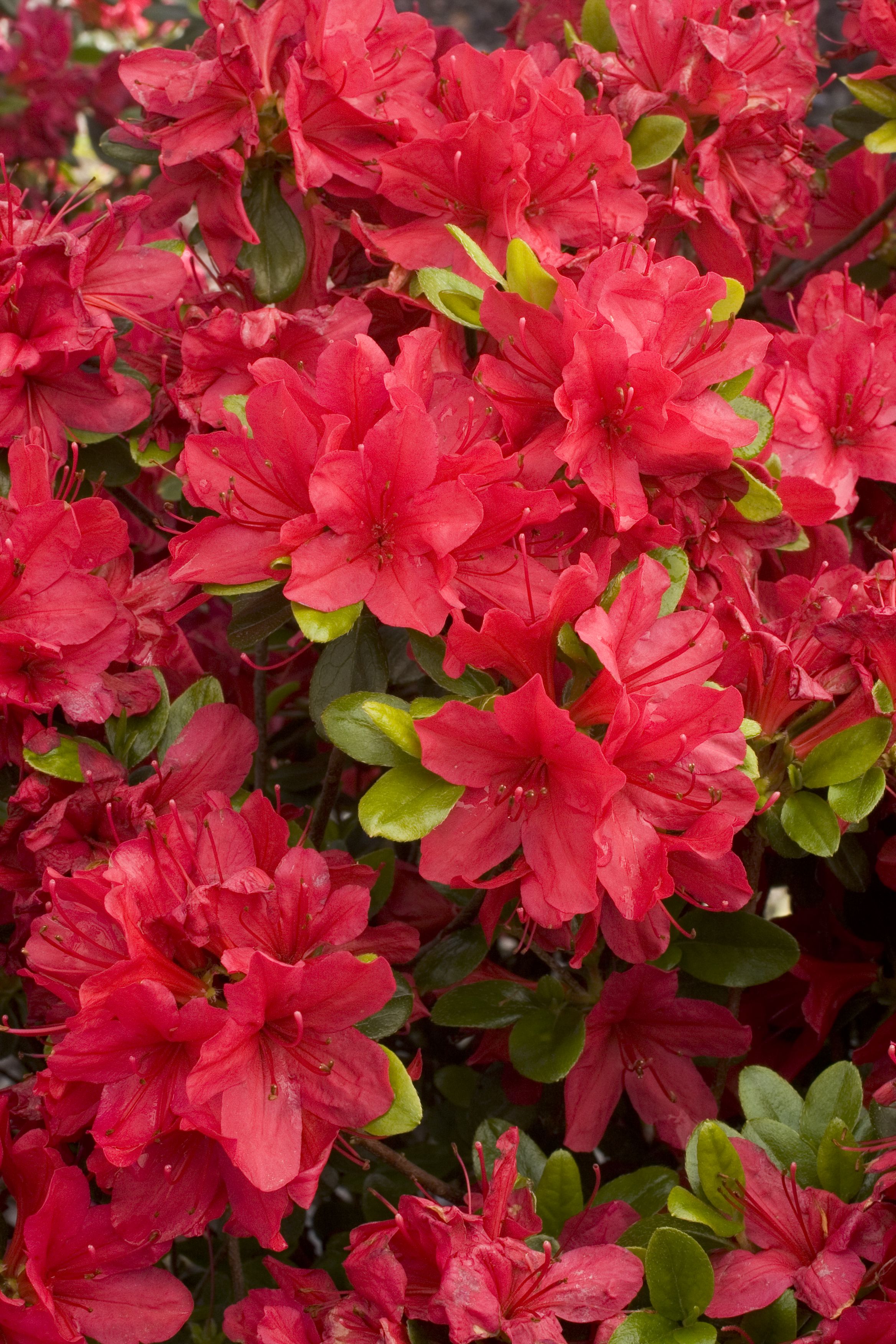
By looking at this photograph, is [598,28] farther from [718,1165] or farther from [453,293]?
[718,1165]

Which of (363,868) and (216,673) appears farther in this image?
(216,673)

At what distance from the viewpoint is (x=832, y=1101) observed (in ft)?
3.58

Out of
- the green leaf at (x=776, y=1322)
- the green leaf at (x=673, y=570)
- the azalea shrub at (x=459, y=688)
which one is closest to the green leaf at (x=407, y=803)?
the azalea shrub at (x=459, y=688)

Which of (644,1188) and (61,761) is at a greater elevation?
(61,761)

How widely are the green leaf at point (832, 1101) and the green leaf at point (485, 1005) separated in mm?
269

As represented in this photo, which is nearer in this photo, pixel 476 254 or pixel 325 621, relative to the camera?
pixel 325 621

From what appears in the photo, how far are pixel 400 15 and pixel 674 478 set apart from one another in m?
0.57

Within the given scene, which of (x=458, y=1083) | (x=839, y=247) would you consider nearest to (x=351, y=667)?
(x=458, y=1083)

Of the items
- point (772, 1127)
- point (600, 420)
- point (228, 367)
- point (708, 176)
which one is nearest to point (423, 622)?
point (600, 420)

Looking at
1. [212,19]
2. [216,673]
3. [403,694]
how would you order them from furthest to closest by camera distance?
[403,694] < [216,673] < [212,19]

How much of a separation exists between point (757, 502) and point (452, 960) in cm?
49

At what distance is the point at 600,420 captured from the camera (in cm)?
102

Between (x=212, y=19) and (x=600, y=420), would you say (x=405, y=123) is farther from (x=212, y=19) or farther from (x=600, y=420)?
(x=600, y=420)

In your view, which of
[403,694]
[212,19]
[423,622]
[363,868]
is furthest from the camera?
[403,694]
